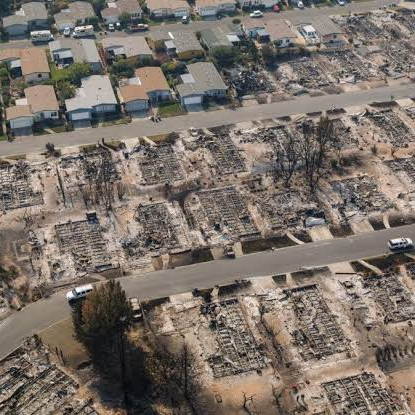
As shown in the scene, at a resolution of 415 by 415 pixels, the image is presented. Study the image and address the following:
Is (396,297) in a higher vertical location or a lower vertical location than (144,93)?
lower

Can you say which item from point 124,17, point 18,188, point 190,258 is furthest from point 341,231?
point 124,17

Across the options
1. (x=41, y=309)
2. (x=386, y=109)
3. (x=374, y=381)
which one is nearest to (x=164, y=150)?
(x=41, y=309)

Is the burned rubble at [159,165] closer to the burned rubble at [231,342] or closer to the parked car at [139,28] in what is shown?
the burned rubble at [231,342]

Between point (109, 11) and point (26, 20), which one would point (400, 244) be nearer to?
point (109, 11)

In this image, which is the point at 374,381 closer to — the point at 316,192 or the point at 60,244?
the point at 316,192

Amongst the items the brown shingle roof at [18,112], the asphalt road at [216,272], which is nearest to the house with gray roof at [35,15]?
the brown shingle roof at [18,112]

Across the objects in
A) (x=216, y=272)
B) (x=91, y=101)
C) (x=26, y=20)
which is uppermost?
(x=26, y=20)
